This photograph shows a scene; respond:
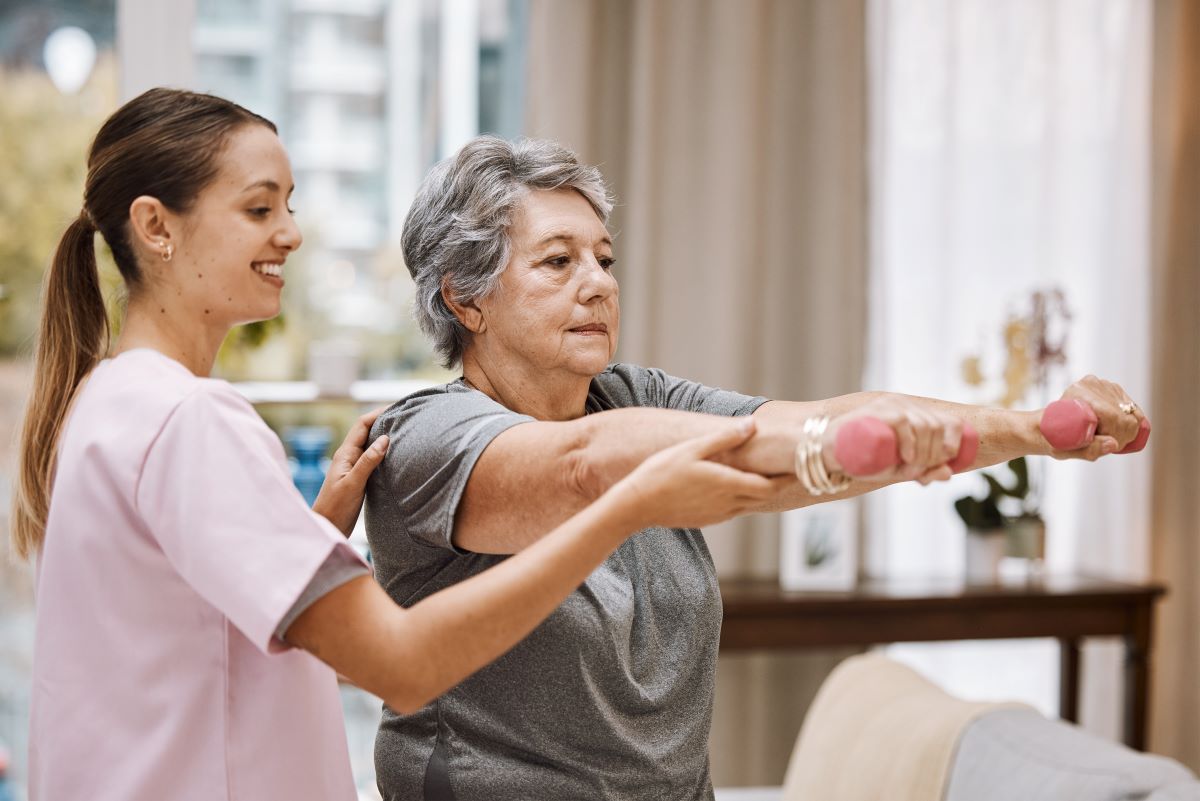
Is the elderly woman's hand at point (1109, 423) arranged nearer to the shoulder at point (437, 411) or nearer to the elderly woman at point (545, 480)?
the elderly woman at point (545, 480)

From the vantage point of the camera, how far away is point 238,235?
1.19 metres

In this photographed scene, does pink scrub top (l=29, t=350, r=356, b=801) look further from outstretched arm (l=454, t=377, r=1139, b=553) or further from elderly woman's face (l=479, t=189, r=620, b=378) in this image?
elderly woman's face (l=479, t=189, r=620, b=378)

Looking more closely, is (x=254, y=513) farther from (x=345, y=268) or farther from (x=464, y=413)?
(x=345, y=268)

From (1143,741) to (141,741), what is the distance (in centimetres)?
305

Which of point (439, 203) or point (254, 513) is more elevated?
point (439, 203)

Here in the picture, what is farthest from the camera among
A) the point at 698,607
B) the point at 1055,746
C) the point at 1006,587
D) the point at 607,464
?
the point at 1006,587

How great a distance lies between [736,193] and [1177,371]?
1535 millimetres

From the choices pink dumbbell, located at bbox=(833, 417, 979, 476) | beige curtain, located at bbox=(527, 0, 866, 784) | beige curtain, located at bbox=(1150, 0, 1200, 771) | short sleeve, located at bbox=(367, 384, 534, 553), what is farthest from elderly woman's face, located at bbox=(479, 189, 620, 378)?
beige curtain, located at bbox=(1150, 0, 1200, 771)

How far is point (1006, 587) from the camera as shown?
10.9 ft

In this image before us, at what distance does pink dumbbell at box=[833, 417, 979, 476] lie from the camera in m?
1.04

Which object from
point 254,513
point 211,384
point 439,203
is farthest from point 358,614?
point 439,203

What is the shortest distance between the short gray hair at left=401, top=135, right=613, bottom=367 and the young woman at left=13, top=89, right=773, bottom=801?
0.91ft

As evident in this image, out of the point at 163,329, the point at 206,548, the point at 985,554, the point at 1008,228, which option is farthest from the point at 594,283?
the point at 1008,228

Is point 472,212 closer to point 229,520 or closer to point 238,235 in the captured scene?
point 238,235
